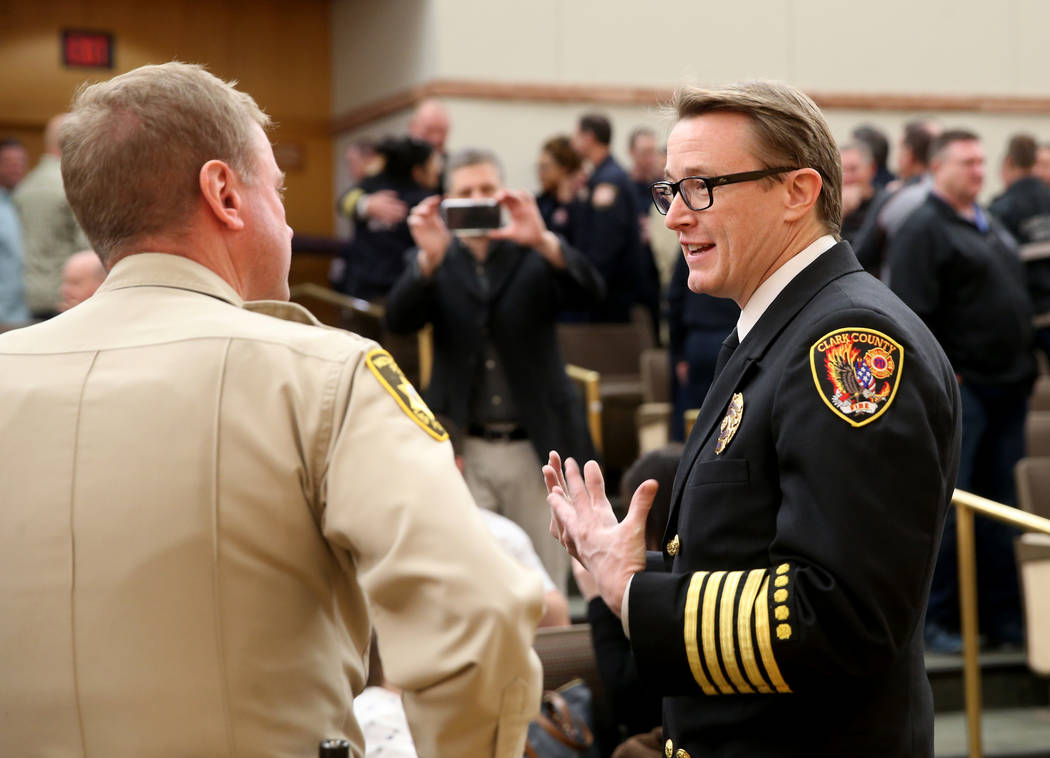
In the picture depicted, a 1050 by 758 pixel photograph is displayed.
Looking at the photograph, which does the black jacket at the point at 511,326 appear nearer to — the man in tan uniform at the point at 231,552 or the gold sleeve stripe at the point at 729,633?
the gold sleeve stripe at the point at 729,633

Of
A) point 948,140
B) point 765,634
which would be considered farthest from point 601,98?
point 765,634

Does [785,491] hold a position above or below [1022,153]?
below

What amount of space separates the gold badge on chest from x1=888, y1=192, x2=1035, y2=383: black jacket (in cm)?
311

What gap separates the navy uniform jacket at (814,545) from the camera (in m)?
1.50

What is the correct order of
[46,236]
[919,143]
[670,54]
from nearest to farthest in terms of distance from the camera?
[919,143]
[46,236]
[670,54]

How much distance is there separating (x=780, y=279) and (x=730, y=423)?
9.1 inches

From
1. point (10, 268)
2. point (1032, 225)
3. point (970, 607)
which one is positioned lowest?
point (970, 607)

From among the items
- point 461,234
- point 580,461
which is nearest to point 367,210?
point 461,234

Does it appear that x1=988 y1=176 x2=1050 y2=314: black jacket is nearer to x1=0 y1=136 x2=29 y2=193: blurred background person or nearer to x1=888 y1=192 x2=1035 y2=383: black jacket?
x1=888 y1=192 x2=1035 y2=383: black jacket

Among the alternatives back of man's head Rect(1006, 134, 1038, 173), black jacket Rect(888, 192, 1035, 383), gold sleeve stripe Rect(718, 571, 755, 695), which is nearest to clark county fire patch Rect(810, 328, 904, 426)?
gold sleeve stripe Rect(718, 571, 755, 695)

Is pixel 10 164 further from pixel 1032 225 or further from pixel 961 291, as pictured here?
pixel 1032 225

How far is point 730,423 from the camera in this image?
5.53ft

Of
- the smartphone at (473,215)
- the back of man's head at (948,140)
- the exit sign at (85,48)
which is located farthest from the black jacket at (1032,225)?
the exit sign at (85,48)

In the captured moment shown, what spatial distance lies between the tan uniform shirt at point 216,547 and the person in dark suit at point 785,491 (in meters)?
0.37
